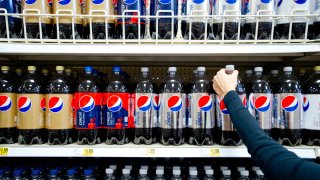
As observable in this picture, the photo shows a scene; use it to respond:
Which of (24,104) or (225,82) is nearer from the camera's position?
(225,82)

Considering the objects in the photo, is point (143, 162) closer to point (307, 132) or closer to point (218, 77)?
point (218, 77)

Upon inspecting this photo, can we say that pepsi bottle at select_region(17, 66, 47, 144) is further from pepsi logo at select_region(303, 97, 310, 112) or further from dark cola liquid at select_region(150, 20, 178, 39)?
pepsi logo at select_region(303, 97, 310, 112)

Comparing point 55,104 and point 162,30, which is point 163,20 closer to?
point 162,30

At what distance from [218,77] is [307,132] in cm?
56

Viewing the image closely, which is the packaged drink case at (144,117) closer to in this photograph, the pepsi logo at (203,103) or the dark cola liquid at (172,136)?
the dark cola liquid at (172,136)

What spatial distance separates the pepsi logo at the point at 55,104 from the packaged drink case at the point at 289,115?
1107 millimetres

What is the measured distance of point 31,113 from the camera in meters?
1.19

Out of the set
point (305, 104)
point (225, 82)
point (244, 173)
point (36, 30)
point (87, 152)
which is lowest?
point (244, 173)

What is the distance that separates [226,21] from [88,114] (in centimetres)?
86

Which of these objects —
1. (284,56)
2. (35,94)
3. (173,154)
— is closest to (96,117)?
(35,94)

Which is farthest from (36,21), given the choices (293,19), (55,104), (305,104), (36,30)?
(305,104)

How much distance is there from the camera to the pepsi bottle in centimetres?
119

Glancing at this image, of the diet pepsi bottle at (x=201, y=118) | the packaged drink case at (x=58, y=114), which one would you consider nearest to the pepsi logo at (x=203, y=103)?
the diet pepsi bottle at (x=201, y=118)

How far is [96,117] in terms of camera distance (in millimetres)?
1211
